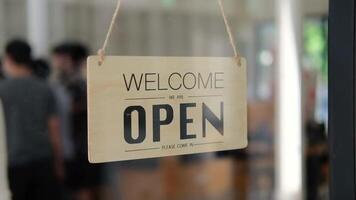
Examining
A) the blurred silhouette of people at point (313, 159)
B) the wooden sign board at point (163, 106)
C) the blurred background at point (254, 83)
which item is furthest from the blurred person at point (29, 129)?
the blurred silhouette of people at point (313, 159)

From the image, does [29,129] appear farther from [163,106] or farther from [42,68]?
[163,106]

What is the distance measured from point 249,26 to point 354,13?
306cm

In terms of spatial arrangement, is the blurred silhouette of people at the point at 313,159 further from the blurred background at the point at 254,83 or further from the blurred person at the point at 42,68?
the blurred person at the point at 42,68

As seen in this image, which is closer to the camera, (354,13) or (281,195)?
(354,13)

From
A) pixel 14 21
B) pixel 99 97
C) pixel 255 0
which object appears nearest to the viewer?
pixel 99 97

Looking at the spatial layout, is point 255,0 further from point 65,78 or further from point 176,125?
point 176,125

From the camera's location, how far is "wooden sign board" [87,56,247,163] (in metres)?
0.70

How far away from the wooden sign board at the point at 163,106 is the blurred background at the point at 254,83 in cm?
153

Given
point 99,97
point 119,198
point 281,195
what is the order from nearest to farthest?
point 99,97
point 281,195
point 119,198

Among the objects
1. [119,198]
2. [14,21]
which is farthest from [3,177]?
[14,21]

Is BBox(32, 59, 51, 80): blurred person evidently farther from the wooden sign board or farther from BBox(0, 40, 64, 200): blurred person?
the wooden sign board

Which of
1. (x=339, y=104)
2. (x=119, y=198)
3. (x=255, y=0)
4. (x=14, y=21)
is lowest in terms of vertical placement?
(x=119, y=198)

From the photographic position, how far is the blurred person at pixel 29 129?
172 cm

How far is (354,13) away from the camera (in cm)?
72
